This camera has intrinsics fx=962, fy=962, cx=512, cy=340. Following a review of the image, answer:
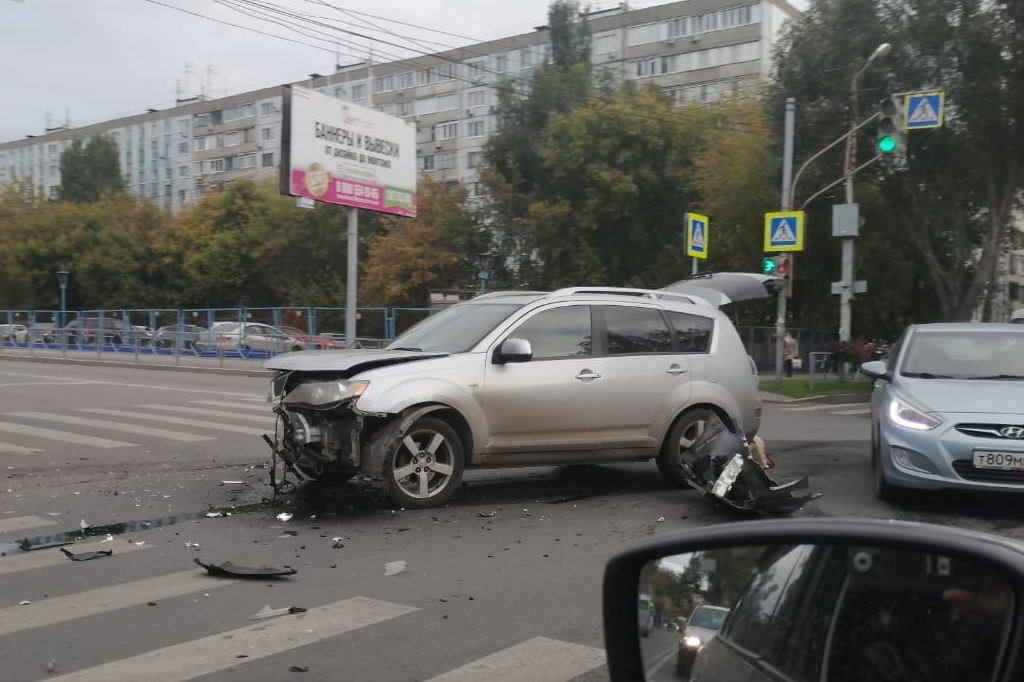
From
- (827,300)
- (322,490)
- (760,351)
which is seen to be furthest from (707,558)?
(827,300)

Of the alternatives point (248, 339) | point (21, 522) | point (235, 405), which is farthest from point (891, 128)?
point (248, 339)

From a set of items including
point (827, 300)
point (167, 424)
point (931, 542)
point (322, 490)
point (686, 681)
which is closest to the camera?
point (931, 542)

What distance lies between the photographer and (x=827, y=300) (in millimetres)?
39906

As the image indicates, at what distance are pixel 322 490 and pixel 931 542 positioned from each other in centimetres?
725

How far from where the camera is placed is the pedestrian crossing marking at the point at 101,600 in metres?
4.69

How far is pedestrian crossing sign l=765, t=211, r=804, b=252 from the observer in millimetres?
21938

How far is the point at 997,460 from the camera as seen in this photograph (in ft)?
22.7

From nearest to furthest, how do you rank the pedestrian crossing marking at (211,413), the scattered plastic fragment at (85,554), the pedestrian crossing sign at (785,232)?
the scattered plastic fragment at (85,554) → the pedestrian crossing marking at (211,413) → the pedestrian crossing sign at (785,232)

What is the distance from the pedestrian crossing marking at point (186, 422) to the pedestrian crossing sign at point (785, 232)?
1364 cm

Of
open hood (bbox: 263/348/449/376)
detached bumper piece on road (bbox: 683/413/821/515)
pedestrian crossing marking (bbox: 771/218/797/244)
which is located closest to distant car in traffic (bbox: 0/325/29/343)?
pedestrian crossing marking (bbox: 771/218/797/244)

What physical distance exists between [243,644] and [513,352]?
3690 millimetres

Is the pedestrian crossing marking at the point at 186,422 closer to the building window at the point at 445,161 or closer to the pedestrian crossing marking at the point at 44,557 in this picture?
the pedestrian crossing marking at the point at 44,557

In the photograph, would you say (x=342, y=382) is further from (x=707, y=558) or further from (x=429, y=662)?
(x=707, y=558)

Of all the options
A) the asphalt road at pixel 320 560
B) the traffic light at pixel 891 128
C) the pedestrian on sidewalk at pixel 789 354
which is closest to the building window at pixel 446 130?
the pedestrian on sidewalk at pixel 789 354
